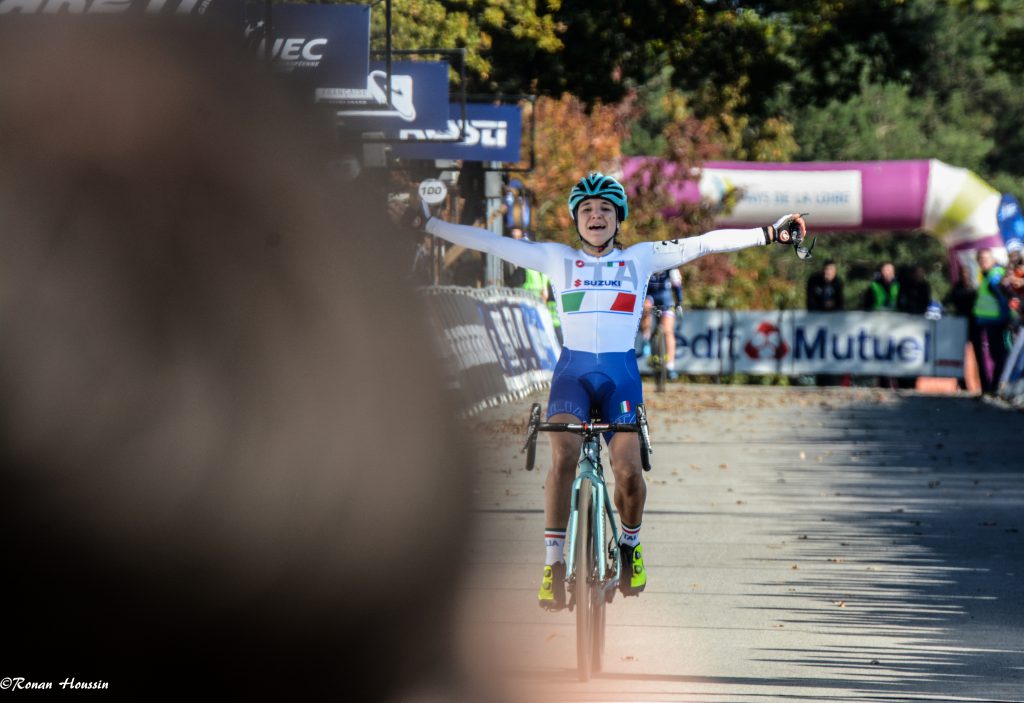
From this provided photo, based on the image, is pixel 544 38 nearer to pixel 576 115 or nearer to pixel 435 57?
pixel 435 57

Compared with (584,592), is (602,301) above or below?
above

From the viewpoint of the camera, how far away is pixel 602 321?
7.93 metres

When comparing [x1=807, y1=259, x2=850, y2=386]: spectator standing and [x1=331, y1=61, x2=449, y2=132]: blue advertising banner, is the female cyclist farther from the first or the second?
[x1=807, y1=259, x2=850, y2=386]: spectator standing

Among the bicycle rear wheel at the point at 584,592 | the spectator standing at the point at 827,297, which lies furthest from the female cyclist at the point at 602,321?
the spectator standing at the point at 827,297

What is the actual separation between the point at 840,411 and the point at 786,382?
1473 centimetres

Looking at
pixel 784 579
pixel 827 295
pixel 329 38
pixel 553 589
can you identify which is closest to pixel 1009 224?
pixel 827 295

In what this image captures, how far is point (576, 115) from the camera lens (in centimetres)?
4031

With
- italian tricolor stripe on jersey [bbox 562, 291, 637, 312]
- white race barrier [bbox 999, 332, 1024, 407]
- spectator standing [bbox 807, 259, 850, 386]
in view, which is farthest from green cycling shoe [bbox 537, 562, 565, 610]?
spectator standing [bbox 807, 259, 850, 386]

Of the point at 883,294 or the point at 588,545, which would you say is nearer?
the point at 588,545

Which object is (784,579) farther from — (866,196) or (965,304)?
(866,196)

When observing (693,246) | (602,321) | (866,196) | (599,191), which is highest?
(866,196)

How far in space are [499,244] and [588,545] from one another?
1.22 metres

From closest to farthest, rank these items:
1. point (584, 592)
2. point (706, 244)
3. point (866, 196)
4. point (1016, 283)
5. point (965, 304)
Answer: point (584, 592)
point (706, 244)
point (1016, 283)
point (965, 304)
point (866, 196)

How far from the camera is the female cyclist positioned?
7.85 m
